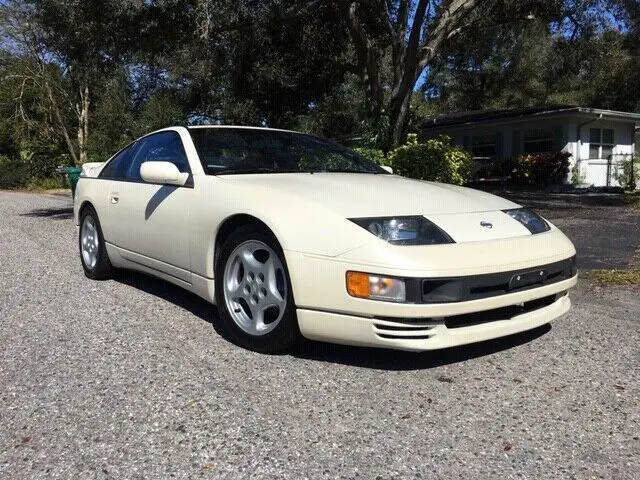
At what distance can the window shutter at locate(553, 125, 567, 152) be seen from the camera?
1977cm

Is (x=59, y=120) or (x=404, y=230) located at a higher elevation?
(x=59, y=120)

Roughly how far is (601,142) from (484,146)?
13.0 feet

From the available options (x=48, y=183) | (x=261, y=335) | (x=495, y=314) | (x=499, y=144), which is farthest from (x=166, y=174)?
(x=48, y=183)

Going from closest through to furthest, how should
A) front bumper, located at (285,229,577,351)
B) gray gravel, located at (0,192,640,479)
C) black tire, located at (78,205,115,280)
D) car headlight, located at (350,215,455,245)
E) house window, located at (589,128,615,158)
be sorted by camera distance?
1. gray gravel, located at (0,192,640,479)
2. front bumper, located at (285,229,577,351)
3. car headlight, located at (350,215,455,245)
4. black tire, located at (78,205,115,280)
5. house window, located at (589,128,615,158)

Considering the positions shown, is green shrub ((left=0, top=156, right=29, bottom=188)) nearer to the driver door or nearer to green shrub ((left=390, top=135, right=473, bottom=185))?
green shrub ((left=390, top=135, right=473, bottom=185))

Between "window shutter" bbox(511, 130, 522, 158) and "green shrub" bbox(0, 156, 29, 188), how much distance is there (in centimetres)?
2163

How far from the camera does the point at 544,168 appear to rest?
19469 millimetres

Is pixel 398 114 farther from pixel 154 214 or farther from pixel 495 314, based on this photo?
pixel 495 314

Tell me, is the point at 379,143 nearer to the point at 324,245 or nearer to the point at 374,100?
the point at 374,100

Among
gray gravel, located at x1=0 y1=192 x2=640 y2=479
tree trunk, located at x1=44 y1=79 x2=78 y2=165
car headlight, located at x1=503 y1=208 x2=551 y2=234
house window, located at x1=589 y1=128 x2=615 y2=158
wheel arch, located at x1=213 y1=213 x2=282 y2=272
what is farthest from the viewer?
tree trunk, located at x1=44 y1=79 x2=78 y2=165

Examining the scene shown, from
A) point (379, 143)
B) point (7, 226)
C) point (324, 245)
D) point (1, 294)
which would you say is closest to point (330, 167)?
point (324, 245)

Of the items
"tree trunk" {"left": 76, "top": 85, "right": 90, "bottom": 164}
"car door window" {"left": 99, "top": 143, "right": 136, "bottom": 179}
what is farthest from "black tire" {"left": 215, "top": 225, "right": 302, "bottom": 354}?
"tree trunk" {"left": 76, "top": 85, "right": 90, "bottom": 164}

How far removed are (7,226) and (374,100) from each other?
7.32 m

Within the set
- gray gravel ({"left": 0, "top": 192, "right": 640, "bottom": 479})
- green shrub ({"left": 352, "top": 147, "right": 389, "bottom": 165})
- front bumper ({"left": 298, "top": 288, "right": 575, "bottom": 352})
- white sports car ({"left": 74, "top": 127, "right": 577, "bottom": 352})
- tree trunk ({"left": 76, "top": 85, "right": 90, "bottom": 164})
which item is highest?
tree trunk ({"left": 76, "top": 85, "right": 90, "bottom": 164})
